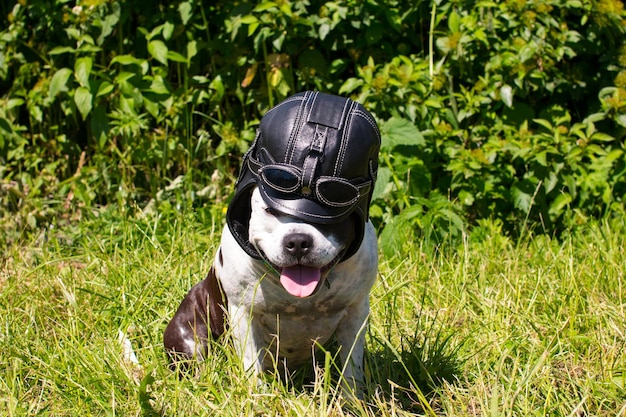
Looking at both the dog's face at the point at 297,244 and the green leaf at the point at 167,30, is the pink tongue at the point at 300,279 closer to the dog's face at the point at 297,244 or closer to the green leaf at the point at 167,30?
the dog's face at the point at 297,244

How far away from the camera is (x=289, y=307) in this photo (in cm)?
263

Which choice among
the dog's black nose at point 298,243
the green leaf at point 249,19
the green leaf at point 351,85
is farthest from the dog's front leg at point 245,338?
the green leaf at point 249,19

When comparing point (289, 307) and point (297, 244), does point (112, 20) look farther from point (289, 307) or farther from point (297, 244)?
point (297, 244)

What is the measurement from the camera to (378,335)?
3.18 meters

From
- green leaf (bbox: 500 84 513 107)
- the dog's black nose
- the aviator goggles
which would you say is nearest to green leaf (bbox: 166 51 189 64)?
green leaf (bbox: 500 84 513 107)

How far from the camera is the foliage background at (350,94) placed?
4.38m

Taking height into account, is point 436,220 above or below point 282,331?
below

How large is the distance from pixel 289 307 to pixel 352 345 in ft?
0.86

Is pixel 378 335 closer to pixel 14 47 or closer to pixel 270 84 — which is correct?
pixel 270 84

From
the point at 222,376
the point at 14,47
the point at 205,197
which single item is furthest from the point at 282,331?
the point at 14,47

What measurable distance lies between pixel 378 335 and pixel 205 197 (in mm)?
1865

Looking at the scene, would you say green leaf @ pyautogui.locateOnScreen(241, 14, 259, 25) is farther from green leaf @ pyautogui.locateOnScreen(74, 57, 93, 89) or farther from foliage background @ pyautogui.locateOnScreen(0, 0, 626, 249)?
green leaf @ pyautogui.locateOnScreen(74, 57, 93, 89)

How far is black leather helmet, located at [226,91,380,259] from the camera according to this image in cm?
227

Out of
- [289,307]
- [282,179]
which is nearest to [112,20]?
[289,307]
